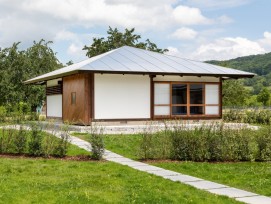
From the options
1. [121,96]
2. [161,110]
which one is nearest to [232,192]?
[121,96]

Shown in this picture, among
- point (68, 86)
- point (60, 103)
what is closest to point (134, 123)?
point (68, 86)

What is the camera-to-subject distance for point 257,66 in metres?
60.8

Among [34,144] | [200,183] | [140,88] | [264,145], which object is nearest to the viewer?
[200,183]

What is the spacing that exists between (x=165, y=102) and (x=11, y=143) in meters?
10.5

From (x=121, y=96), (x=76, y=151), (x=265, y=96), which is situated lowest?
(x=76, y=151)

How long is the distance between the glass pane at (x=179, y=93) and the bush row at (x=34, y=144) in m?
10.6

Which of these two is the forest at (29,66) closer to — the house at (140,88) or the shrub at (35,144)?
the house at (140,88)

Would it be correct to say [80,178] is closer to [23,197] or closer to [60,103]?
[23,197]

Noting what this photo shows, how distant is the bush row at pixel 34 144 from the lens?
35.5 ft

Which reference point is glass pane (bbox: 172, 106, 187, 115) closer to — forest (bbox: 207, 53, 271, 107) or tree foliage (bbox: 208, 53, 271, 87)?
forest (bbox: 207, 53, 271, 107)

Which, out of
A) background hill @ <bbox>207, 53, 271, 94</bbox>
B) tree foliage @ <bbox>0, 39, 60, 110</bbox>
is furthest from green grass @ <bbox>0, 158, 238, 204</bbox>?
background hill @ <bbox>207, 53, 271, 94</bbox>

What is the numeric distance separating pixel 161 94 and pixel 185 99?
139 cm

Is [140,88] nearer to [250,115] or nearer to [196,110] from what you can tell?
[196,110]

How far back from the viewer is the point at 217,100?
862 inches
